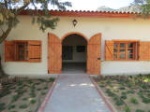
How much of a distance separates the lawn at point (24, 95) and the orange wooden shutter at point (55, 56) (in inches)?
46.7

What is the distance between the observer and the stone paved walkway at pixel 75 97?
8.95 m

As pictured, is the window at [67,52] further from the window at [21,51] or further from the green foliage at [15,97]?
the green foliage at [15,97]

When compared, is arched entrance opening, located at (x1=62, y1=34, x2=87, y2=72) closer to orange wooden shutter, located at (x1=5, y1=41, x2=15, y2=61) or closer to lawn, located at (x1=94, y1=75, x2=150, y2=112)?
orange wooden shutter, located at (x1=5, y1=41, x2=15, y2=61)

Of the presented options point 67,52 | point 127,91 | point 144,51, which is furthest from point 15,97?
point 67,52

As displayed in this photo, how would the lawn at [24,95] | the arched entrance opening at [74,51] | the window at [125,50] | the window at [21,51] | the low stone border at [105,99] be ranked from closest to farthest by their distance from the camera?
1. the low stone border at [105,99]
2. the lawn at [24,95]
3. the window at [21,51]
4. the window at [125,50]
5. the arched entrance opening at [74,51]

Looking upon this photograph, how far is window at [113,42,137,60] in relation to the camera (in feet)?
52.6

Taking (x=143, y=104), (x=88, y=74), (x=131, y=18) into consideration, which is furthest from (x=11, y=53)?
(x=143, y=104)

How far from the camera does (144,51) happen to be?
15.9 metres

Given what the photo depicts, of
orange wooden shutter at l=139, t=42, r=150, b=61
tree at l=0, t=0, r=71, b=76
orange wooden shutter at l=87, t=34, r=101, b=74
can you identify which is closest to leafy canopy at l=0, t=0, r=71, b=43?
tree at l=0, t=0, r=71, b=76

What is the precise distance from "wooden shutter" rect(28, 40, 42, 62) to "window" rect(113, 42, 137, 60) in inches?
169

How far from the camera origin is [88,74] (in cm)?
1529

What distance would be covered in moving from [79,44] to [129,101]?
1401cm

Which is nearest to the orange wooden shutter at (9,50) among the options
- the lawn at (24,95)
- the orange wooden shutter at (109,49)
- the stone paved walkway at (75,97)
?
the lawn at (24,95)

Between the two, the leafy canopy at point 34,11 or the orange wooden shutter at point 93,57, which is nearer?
the leafy canopy at point 34,11
